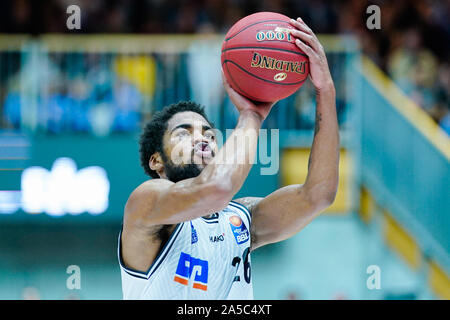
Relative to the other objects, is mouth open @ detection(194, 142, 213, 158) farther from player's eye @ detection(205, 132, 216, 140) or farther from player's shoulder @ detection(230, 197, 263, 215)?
player's shoulder @ detection(230, 197, 263, 215)

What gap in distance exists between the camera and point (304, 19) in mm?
11672

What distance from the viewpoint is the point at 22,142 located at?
9.47 meters

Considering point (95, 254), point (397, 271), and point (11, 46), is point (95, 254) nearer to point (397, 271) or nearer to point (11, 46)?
point (11, 46)

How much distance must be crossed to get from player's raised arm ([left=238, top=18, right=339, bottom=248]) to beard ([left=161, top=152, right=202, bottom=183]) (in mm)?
587

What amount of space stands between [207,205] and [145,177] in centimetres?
570

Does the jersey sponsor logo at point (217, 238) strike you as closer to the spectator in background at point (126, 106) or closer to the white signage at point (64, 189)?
the white signage at point (64, 189)

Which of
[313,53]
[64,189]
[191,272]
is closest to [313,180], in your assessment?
[313,53]

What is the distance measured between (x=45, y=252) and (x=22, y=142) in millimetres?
1481

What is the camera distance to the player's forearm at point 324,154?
13.8ft

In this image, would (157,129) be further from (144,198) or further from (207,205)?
(207,205)

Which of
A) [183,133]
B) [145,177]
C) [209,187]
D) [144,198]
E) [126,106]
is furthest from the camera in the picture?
[126,106]

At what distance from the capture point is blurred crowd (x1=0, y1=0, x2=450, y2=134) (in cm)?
1130

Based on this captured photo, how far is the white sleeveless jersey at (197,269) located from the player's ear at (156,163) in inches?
15.3

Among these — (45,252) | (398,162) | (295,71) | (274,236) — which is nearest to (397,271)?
(398,162)
